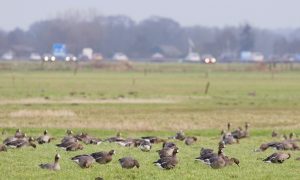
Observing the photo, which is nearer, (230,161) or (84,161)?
(84,161)

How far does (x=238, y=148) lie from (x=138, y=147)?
3751 millimetres

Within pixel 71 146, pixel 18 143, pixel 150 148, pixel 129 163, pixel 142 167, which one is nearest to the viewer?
pixel 129 163

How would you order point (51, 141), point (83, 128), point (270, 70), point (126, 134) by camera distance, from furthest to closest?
point (270, 70) → point (83, 128) → point (126, 134) → point (51, 141)

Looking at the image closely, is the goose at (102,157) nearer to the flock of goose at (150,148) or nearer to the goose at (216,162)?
the flock of goose at (150,148)

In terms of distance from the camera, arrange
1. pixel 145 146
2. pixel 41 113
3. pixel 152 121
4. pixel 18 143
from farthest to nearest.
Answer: pixel 41 113
pixel 152 121
pixel 145 146
pixel 18 143

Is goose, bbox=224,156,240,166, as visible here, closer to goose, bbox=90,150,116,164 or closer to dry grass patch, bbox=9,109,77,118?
goose, bbox=90,150,116,164

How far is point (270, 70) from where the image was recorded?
140000 mm

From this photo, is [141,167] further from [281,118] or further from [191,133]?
[281,118]

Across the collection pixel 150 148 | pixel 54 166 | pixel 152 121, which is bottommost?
pixel 152 121

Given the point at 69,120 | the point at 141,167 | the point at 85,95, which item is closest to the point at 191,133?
the point at 69,120

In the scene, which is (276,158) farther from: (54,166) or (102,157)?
(54,166)

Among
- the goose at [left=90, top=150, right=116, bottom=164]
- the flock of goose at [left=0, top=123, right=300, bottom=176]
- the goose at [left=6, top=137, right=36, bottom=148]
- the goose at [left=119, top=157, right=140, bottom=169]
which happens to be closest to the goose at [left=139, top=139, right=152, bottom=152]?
the flock of goose at [left=0, top=123, right=300, bottom=176]

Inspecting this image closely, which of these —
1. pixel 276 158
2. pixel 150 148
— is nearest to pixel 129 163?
pixel 276 158

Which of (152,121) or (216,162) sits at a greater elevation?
(216,162)
